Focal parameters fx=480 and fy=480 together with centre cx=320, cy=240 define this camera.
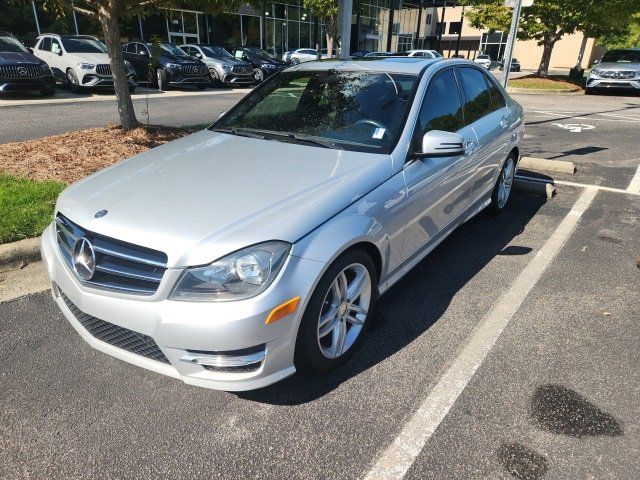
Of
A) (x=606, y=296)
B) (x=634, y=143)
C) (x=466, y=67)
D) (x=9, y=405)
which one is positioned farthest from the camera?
(x=634, y=143)

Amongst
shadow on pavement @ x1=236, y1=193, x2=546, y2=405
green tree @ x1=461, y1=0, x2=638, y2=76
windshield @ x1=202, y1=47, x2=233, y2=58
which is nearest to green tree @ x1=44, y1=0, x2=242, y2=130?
shadow on pavement @ x1=236, y1=193, x2=546, y2=405

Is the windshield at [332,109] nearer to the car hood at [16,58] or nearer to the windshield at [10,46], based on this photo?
the car hood at [16,58]

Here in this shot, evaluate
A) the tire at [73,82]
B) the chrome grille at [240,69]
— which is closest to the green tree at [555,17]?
the chrome grille at [240,69]

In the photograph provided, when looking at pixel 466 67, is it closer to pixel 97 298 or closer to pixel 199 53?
pixel 97 298

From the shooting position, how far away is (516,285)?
3.87 metres

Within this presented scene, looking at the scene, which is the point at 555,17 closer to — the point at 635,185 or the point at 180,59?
the point at 180,59

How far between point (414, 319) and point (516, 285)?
1082 millimetres

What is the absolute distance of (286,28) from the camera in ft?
118

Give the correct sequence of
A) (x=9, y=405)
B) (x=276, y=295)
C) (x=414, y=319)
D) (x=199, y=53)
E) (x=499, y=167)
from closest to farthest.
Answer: (x=276, y=295) → (x=9, y=405) → (x=414, y=319) → (x=499, y=167) → (x=199, y=53)

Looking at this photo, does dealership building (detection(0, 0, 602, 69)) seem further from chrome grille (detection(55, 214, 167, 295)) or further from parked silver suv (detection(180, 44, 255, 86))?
chrome grille (detection(55, 214, 167, 295))

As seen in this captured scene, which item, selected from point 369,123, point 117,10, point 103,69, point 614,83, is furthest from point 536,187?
point 614,83

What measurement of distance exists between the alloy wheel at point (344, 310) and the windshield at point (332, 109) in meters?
0.86

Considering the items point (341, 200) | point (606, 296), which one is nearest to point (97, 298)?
point (341, 200)

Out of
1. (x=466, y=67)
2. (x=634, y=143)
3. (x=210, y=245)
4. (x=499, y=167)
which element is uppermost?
(x=466, y=67)
